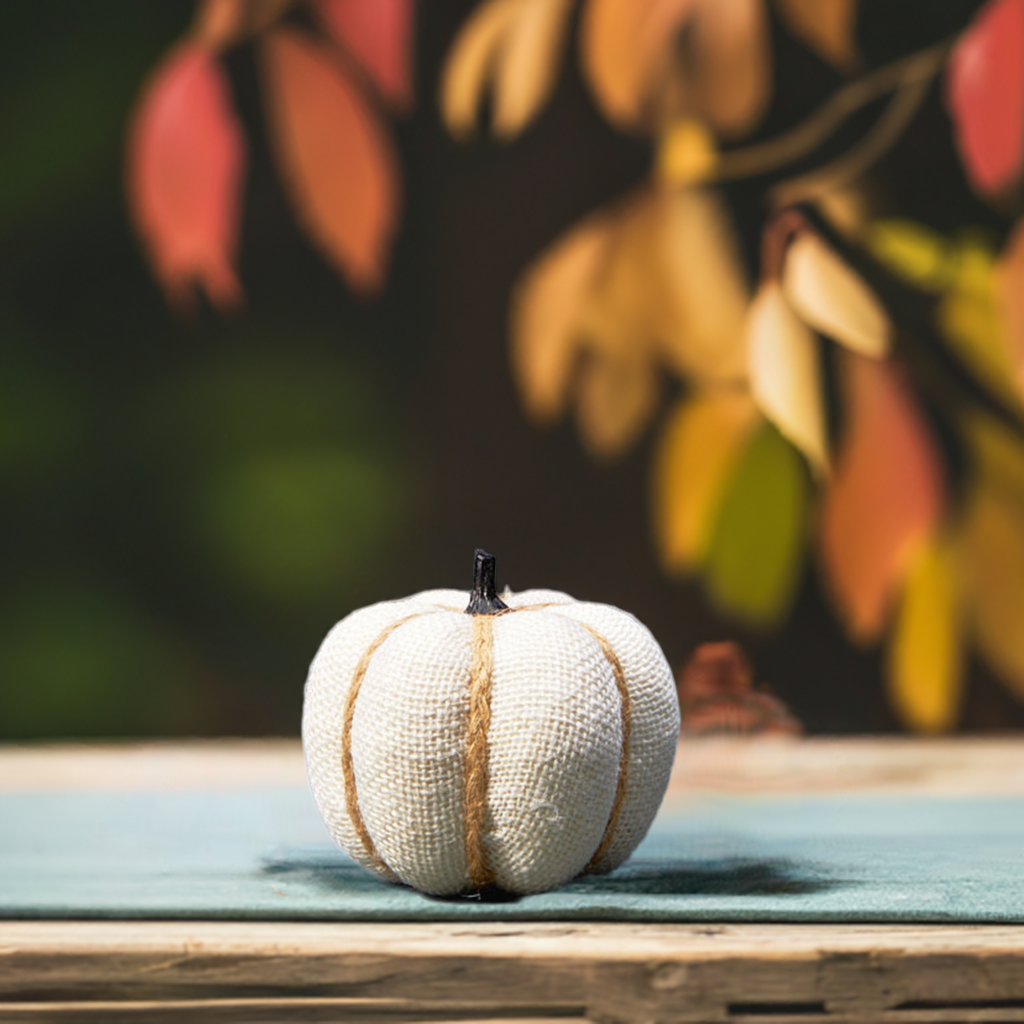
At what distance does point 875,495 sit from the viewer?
160 centimetres

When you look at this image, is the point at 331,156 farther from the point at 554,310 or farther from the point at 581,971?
the point at 581,971

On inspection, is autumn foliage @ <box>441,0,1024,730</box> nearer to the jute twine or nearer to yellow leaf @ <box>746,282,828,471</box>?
yellow leaf @ <box>746,282,828,471</box>

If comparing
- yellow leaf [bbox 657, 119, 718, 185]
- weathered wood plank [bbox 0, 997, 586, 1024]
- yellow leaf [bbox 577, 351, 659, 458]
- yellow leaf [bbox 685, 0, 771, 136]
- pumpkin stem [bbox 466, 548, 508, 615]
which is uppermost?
yellow leaf [bbox 685, 0, 771, 136]

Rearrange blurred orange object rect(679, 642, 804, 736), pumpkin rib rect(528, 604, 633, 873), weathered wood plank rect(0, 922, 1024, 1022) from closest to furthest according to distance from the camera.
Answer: weathered wood plank rect(0, 922, 1024, 1022) < pumpkin rib rect(528, 604, 633, 873) < blurred orange object rect(679, 642, 804, 736)

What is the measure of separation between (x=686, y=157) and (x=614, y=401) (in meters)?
0.33

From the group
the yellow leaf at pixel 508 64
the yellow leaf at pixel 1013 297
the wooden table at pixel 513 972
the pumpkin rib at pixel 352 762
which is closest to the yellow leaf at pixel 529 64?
the yellow leaf at pixel 508 64

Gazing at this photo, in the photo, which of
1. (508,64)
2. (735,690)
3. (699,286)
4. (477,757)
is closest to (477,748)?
(477,757)

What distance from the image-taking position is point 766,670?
1592 millimetres

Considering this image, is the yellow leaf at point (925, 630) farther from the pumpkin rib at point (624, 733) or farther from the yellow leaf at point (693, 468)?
the pumpkin rib at point (624, 733)

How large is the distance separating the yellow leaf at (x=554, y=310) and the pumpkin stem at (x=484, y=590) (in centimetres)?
82

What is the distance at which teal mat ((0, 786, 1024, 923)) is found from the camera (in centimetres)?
73

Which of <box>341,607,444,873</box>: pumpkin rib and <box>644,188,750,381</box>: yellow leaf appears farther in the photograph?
<box>644,188,750,381</box>: yellow leaf

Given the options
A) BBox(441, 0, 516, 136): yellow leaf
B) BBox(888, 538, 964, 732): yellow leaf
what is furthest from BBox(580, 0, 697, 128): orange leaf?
BBox(888, 538, 964, 732): yellow leaf

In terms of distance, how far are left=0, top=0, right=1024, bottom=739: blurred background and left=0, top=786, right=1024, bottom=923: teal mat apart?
465 mm
